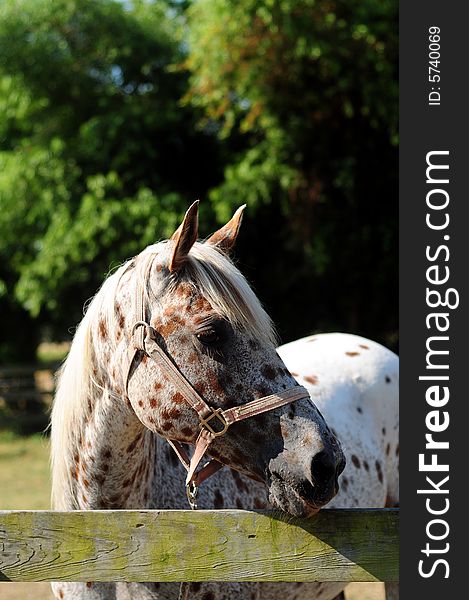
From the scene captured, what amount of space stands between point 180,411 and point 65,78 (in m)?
9.46

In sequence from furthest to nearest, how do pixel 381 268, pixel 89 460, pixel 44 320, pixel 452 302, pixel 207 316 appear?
pixel 44 320, pixel 381 268, pixel 89 460, pixel 207 316, pixel 452 302

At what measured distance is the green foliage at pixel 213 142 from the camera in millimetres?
8547

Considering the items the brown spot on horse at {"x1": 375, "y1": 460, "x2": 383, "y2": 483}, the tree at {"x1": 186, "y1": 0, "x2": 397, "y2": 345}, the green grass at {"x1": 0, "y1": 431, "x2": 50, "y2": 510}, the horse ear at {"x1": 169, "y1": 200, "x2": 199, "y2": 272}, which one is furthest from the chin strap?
the tree at {"x1": 186, "y1": 0, "x2": 397, "y2": 345}

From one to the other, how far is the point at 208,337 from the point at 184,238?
31 centimetres

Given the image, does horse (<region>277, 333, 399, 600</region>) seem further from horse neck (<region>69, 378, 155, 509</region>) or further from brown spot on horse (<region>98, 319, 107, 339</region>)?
brown spot on horse (<region>98, 319, 107, 339</region>)

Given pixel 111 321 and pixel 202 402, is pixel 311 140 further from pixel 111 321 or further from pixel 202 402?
pixel 202 402

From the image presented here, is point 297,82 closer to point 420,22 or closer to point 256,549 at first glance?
point 420,22

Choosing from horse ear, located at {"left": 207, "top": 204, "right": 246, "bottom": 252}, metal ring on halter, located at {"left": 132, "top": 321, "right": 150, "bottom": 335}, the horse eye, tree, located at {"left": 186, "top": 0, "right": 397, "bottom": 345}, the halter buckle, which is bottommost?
the halter buckle

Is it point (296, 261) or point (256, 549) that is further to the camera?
point (296, 261)

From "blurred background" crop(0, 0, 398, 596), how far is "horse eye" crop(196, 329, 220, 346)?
6.61m

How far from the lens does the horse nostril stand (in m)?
1.94

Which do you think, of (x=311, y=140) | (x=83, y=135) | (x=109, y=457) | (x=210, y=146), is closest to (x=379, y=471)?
(x=109, y=457)

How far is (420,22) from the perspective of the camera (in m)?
2.10

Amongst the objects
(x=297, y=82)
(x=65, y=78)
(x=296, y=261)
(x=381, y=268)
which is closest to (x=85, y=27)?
(x=65, y=78)
